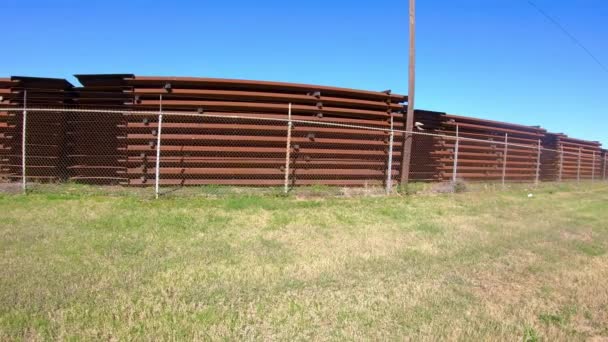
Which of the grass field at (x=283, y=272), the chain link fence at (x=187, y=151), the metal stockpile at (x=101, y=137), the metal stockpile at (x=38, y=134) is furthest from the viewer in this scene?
the metal stockpile at (x=38, y=134)

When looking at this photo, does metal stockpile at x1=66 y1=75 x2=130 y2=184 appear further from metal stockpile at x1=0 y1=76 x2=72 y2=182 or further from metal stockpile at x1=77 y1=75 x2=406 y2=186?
metal stockpile at x1=0 y1=76 x2=72 y2=182

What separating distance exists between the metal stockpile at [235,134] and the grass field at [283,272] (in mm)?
2126

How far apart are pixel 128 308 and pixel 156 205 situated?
4.28 metres

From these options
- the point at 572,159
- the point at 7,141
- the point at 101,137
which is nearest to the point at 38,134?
the point at 7,141

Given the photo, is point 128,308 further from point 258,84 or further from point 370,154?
point 370,154

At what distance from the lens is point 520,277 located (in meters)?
4.89

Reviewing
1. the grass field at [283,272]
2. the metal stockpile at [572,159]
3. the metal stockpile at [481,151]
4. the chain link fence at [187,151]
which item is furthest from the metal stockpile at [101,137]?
the metal stockpile at [572,159]

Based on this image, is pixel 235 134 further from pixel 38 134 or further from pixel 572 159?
pixel 572 159

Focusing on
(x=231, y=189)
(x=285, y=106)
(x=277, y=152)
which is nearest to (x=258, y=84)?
(x=285, y=106)

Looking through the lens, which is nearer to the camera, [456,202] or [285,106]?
[456,202]

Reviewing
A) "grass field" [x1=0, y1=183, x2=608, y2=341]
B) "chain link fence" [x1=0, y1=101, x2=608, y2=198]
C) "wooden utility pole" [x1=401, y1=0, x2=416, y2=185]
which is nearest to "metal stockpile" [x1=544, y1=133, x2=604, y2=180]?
"wooden utility pole" [x1=401, y1=0, x2=416, y2=185]

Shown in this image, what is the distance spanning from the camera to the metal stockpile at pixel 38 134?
10664 millimetres

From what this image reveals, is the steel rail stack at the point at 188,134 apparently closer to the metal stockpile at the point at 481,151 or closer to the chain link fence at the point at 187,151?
the chain link fence at the point at 187,151

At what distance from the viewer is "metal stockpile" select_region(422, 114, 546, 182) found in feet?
47.8
